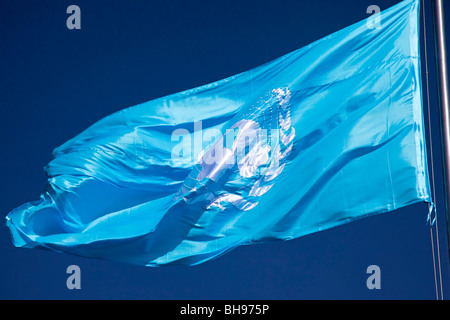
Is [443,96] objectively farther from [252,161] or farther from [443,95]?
[252,161]

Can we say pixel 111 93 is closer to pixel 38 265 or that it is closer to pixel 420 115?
pixel 38 265

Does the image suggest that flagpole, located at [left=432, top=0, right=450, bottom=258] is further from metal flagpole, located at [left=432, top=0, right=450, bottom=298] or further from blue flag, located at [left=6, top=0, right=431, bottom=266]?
blue flag, located at [left=6, top=0, right=431, bottom=266]

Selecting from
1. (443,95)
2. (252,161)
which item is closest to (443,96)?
(443,95)

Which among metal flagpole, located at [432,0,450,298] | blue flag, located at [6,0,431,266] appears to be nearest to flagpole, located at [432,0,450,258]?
metal flagpole, located at [432,0,450,298]

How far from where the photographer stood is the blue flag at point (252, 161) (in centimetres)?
318

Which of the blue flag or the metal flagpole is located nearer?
the metal flagpole

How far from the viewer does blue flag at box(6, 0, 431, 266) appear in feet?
10.4

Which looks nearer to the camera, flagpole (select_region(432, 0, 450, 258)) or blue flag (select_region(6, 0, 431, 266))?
flagpole (select_region(432, 0, 450, 258))

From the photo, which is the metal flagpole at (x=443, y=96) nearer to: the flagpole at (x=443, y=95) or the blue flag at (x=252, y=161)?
the flagpole at (x=443, y=95)

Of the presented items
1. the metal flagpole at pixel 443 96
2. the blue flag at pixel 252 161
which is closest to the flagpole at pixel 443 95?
the metal flagpole at pixel 443 96

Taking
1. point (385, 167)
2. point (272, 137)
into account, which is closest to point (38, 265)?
point (272, 137)

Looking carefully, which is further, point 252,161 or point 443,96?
point 252,161

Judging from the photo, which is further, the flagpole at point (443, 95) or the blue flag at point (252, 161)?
the blue flag at point (252, 161)

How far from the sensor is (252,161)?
3410 mm
